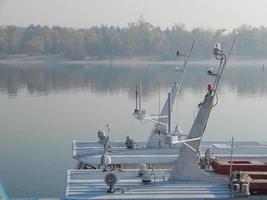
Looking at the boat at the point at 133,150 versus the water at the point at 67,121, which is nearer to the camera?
the boat at the point at 133,150

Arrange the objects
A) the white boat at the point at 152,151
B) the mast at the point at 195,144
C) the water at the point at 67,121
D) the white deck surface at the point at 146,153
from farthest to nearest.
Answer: the water at the point at 67,121, the white deck surface at the point at 146,153, the white boat at the point at 152,151, the mast at the point at 195,144

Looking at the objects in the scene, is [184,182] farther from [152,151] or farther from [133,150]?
[133,150]

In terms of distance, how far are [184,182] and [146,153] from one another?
2.71 m

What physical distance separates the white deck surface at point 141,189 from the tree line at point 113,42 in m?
54.9

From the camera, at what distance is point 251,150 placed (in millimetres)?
11484

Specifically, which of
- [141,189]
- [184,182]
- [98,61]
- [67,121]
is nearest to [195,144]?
[184,182]

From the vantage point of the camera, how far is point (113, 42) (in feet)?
229

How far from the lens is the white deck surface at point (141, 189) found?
7.66 metres

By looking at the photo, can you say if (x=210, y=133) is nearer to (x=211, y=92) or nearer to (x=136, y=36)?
(x=211, y=92)

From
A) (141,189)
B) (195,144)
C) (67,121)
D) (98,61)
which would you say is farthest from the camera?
(98,61)

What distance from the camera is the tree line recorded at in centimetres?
6550

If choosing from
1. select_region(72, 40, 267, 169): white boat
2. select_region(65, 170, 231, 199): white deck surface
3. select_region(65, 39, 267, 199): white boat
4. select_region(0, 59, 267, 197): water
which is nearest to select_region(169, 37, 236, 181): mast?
select_region(65, 39, 267, 199): white boat

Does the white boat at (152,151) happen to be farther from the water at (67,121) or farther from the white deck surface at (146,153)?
the water at (67,121)

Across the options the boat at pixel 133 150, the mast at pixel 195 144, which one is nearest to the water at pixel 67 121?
the boat at pixel 133 150
